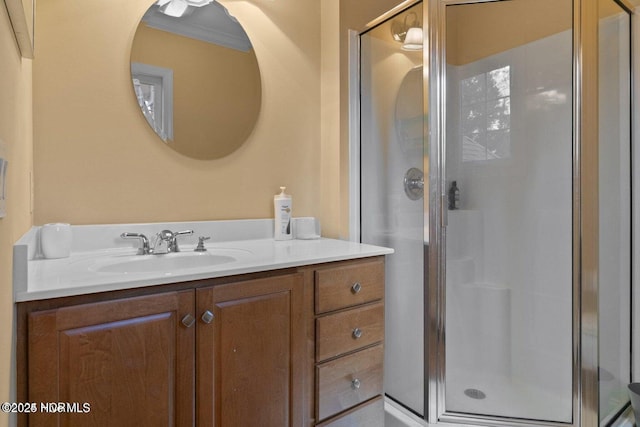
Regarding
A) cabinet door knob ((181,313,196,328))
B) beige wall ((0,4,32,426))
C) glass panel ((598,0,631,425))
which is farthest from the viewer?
glass panel ((598,0,631,425))

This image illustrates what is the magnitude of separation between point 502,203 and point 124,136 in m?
1.71

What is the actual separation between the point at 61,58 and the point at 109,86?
16 centimetres

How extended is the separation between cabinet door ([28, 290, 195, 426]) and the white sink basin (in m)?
0.26

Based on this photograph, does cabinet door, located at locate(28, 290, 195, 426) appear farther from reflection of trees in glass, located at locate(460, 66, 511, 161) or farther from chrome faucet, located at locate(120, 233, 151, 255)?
reflection of trees in glass, located at locate(460, 66, 511, 161)

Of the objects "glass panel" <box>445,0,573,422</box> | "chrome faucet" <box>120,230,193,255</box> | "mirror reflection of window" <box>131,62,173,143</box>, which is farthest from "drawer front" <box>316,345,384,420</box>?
"mirror reflection of window" <box>131,62,173,143</box>

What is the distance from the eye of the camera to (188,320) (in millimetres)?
1009

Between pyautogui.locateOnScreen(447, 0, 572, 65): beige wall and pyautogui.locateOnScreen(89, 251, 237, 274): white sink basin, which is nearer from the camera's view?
pyautogui.locateOnScreen(89, 251, 237, 274): white sink basin

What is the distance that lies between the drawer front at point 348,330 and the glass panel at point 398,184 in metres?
0.29

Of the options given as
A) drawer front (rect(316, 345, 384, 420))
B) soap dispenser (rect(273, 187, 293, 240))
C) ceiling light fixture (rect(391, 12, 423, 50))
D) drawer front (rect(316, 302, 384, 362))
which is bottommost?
drawer front (rect(316, 345, 384, 420))

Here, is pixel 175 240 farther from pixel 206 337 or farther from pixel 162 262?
pixel 206 337

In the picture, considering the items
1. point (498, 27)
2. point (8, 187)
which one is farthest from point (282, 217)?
point (498, 27)

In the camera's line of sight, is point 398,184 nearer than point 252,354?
No

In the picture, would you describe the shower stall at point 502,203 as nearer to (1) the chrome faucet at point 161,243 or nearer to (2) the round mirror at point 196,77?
(2) the round mirror at point 196,77

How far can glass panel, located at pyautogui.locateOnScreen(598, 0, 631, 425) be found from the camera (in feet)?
5.09
